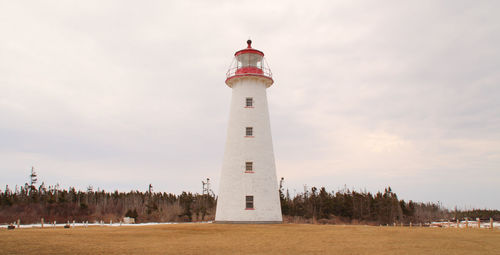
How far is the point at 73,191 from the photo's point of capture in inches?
2591

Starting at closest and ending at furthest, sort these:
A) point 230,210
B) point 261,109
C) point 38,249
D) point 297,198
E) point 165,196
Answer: point 38,249, point 230,210, point 261,109, point 297,198, point 165,196

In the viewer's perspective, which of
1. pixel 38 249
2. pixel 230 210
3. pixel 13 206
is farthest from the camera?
pixel 13 206

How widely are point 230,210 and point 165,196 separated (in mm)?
48766

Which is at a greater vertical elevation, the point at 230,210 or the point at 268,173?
the point at 268,173

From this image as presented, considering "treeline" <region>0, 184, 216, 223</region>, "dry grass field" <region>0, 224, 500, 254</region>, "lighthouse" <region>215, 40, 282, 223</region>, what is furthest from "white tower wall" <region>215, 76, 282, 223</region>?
"treeline" <region>0, 184, 216, 223</region>

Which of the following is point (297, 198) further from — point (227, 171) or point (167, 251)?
point (167, 251)

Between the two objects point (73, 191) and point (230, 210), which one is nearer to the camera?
point (230, 210)

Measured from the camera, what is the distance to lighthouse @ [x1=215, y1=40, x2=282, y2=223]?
25.4 meters

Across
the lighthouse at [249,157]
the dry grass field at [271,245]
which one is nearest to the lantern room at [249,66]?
the lighthouse at [249,157]

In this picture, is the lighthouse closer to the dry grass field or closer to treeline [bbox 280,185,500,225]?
the dry grass field

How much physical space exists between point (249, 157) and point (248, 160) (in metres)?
0.22

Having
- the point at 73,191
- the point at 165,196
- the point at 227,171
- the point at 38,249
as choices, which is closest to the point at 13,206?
the point at 73,191

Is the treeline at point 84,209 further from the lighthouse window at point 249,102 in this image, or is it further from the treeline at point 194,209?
the lighthouse window at point 249,102

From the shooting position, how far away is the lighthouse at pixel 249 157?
25375mm
